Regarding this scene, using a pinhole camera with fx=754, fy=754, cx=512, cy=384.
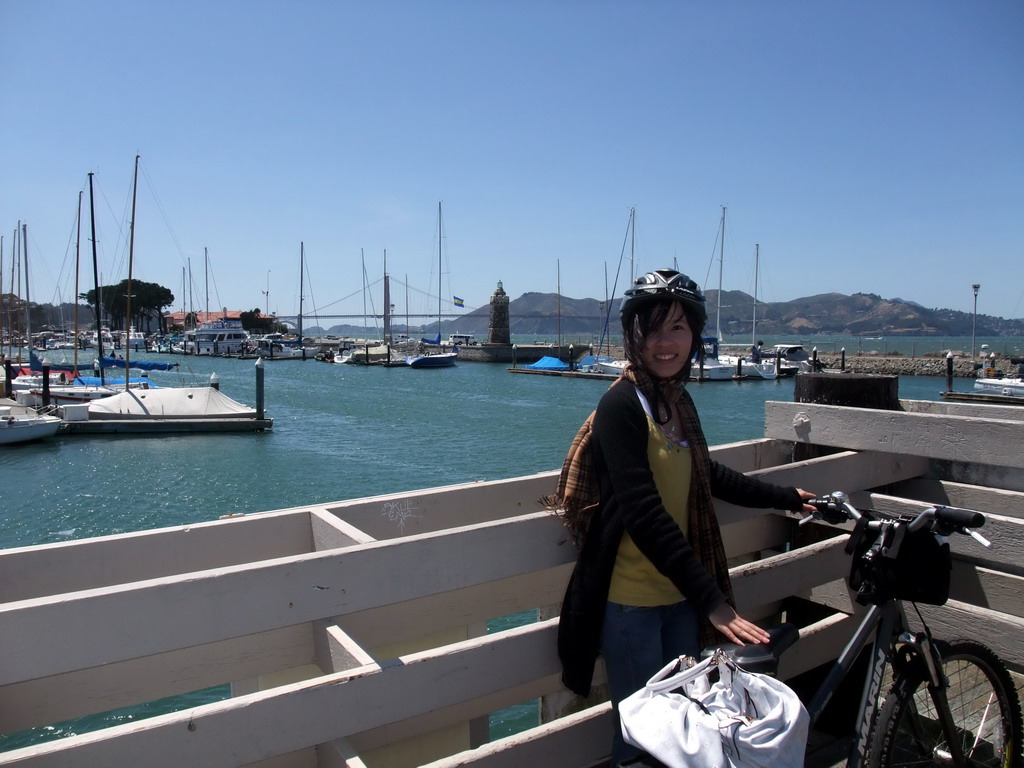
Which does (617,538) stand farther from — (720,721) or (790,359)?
(790,359)

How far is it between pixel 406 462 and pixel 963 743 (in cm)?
2322

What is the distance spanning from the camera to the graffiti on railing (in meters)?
3.03

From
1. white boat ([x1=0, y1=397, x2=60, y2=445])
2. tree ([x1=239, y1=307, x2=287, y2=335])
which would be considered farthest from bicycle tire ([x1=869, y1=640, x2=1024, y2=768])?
tree ([x1=239, y1=307, x2=287, y2=335])

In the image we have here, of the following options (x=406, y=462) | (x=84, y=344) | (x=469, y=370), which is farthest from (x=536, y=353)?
(x=406, y=462)

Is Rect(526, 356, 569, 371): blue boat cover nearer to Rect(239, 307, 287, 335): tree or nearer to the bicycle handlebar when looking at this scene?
the bicycle handlebar

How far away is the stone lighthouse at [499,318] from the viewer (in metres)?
97.6

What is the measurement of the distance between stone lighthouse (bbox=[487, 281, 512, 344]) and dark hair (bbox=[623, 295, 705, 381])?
94.8 meters

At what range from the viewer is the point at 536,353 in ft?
310

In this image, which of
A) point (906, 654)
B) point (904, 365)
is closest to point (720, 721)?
point (906, 654)

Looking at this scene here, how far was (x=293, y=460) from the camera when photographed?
1004 inches

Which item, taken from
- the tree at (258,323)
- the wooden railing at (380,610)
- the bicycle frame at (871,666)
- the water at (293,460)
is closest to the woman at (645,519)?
the wooden railing at (380,610)

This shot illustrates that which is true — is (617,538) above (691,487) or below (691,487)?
below

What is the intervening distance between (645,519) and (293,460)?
81.0ft

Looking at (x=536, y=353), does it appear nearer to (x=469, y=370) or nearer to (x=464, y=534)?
(x=469, y=370)
